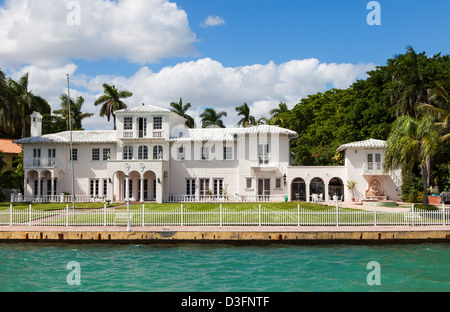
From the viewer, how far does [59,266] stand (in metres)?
15.6

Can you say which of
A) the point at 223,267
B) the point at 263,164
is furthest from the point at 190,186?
the point at 223,267

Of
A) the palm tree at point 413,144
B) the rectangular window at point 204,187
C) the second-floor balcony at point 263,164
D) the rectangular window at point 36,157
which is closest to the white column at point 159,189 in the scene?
the rectangular window at point 204,187

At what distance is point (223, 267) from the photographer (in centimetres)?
1545

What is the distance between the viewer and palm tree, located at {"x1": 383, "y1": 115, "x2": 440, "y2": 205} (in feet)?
79.6

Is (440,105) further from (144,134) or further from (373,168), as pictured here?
(144,134)

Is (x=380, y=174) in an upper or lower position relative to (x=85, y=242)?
upper

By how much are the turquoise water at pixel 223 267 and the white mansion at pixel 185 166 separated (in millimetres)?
16487

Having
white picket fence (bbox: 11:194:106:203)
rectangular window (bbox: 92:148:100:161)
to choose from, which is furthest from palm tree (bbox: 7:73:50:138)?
rectangular window (bbox: 92:148:100:161)

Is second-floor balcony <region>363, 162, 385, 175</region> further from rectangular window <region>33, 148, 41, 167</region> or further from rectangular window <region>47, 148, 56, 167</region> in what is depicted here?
rectangular window <region>33, 148, 41, 167</region>

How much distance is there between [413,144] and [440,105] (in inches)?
528

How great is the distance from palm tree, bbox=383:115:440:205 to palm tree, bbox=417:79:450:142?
296 centimetres
